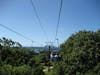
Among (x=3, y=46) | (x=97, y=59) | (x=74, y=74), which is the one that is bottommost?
(x=74, y=74)

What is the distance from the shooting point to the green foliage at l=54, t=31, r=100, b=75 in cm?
2164

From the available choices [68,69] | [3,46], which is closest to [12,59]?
[3,46]

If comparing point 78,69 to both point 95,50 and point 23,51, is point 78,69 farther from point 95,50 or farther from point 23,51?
point 23,51

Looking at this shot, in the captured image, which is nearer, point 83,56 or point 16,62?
point 83,56

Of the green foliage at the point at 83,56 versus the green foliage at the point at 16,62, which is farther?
the green foliage at the point at 16,62

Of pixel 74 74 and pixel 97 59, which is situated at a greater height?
pixel 97 59

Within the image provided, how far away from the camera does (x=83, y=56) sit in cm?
2191

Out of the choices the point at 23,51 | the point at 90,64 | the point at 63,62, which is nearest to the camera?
the point at 90,64

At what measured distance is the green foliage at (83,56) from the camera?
2164 cm

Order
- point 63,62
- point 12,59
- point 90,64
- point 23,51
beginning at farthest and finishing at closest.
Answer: point 23,51 → point 12,59 → point 63,62 → point 90,64

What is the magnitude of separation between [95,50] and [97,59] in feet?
2.88

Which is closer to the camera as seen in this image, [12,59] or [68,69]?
[68,69]

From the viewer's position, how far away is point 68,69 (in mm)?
22109

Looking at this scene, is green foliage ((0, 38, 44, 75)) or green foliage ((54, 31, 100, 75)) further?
green foliage ((0, 38, 44, 75))
